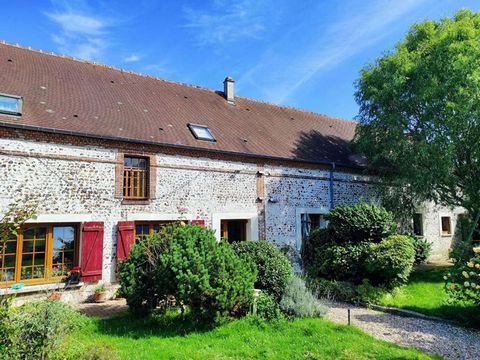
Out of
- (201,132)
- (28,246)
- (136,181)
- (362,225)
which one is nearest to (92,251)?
(28,246)

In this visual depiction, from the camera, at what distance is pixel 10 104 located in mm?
8477

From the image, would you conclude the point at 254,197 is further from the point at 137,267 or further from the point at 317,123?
the point at 317,123

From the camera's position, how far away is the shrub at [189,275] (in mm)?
5895

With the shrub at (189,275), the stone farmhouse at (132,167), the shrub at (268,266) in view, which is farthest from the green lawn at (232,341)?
the stone farmhouse at (132,167)

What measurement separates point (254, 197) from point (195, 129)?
2993mm

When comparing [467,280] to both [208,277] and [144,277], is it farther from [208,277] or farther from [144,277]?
[144,277]

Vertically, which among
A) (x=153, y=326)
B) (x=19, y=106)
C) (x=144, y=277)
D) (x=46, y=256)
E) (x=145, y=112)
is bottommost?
(x=153, y=326)

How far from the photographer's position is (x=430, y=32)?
11.7 m

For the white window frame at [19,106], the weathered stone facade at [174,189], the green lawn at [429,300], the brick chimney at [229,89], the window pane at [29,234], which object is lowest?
the green lawn at [429,300]

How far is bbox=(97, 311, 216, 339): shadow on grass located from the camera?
5.87 m

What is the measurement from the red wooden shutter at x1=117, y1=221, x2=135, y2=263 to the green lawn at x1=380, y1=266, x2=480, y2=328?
647 cm

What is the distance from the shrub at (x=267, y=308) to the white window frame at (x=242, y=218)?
4048mm

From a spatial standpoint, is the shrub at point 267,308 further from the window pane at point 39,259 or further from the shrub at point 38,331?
the window pane at point 39,259

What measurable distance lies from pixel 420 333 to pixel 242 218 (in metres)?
6.20
